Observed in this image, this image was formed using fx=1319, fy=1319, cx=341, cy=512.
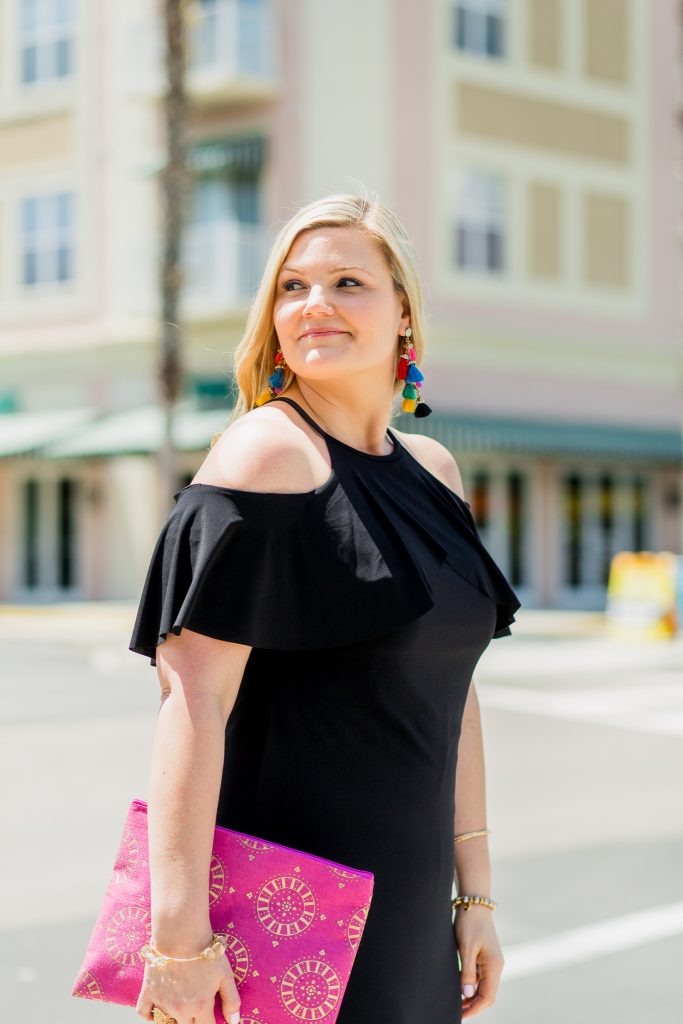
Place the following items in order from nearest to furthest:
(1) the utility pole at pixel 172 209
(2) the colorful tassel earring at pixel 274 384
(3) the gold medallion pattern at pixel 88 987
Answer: (3) the gold medallion pattern at pixel 88 987, (2) the colorful tassel earring at pixel 274 384, (1) the utility pole at pixel 172 209

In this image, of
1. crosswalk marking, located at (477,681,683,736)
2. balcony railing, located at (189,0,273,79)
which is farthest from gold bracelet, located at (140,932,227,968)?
balcony railing, located at (189,0,273,79)

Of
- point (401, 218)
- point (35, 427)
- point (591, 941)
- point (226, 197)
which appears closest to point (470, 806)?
point (591, 941)

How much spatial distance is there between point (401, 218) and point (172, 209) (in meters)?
3.53

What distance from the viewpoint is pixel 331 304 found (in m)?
2.12

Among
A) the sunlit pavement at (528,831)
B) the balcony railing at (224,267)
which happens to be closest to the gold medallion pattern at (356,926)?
the sunlit pavement at (528,831)

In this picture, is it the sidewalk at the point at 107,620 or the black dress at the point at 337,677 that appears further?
the sidewalk at the point at 107,620

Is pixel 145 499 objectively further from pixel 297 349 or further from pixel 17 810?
pixel 297 349

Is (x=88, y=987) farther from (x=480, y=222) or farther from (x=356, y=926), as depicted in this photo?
(x=480, y=222)

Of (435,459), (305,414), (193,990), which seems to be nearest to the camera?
(193,990)

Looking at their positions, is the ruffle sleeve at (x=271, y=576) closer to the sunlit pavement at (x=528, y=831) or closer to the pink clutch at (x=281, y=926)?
the pink clutch at (x=281, y=926)

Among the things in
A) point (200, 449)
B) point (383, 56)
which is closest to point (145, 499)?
point (200, 449)

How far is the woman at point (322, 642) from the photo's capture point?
1893 millimetres

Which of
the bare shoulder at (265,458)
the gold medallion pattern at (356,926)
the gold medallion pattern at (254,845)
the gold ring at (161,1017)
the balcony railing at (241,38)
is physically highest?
the balcony railing at (241,38)

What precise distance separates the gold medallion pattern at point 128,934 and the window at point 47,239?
2407cm
